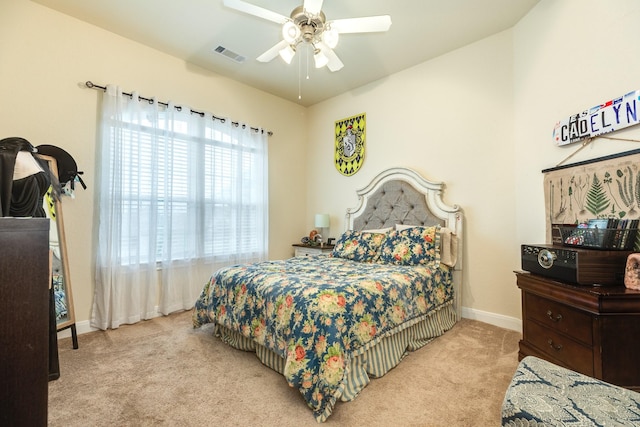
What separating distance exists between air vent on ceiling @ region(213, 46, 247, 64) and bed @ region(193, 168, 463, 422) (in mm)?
2141

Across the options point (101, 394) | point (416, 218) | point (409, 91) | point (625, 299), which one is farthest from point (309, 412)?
point (409, 91)

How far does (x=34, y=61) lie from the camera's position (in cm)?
242

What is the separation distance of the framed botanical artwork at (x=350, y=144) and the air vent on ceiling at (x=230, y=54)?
156cm

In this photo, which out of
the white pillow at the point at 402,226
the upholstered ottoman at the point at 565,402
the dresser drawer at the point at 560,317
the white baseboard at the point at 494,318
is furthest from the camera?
the white pillow at the point at 402,226

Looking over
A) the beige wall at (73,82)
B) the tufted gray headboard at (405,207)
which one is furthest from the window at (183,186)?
the tufted gray headboard at (405,207)

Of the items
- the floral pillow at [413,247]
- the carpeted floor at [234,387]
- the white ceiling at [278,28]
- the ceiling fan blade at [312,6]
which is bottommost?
the carpeted floor at [234,387]

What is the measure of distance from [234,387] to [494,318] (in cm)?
245

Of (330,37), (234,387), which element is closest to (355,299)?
(234,387)

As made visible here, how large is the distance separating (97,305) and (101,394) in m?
1.27

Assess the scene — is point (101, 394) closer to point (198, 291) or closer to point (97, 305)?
point (97, 305)

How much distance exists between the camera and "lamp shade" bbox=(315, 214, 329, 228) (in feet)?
13.4

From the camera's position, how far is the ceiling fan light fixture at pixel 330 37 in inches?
83.2

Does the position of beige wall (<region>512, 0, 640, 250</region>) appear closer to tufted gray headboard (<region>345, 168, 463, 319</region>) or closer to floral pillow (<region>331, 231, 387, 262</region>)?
tufted gray headboard (<region>345, 168, 463, 319</region>)

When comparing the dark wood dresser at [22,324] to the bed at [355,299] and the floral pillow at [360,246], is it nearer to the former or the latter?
the bed at [355,299]
